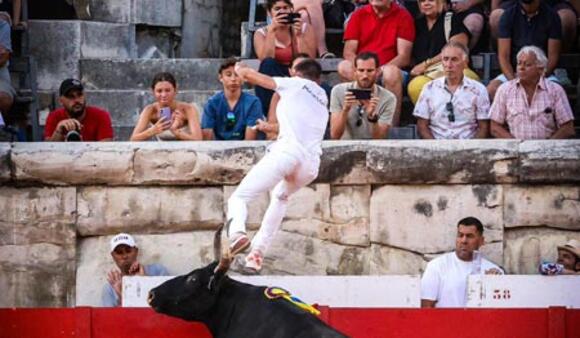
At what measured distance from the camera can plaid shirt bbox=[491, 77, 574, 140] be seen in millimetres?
12930

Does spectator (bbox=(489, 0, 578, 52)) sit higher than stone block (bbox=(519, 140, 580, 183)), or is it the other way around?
spectator (bbox=(489, 0, 578, 52))

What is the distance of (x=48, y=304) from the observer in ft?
42.8

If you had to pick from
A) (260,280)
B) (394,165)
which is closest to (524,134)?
(394,165)

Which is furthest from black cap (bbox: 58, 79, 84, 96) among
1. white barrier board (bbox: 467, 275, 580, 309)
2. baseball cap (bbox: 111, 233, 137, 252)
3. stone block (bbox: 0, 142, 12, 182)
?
white barrier board (bbox: 467, 275, 580, 309)

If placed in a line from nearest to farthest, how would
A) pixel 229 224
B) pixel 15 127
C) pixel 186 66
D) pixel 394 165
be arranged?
pixel 229 224 < pixel 394 165 < pixel 15 127 < pixel 186 66

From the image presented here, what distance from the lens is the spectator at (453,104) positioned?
13070mm

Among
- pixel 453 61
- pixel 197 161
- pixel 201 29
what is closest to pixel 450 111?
pixel 453 61

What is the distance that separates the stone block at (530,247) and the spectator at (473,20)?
1.71m

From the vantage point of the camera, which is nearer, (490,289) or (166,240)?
(490,289)

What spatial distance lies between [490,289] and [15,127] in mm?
3589

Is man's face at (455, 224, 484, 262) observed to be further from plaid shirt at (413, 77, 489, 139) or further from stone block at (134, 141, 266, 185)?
stone block at (134, 141, 266, 185)

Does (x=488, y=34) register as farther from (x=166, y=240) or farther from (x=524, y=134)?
(x=166, y=240)

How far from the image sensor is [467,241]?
40.4 feet

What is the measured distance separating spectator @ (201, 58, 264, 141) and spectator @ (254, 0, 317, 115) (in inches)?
14.8
